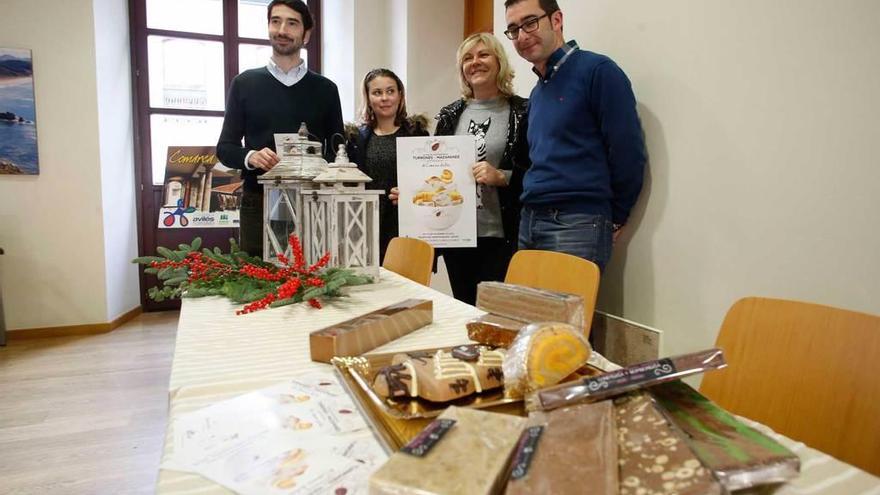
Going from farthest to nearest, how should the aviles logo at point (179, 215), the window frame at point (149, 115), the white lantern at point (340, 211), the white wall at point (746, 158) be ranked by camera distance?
the aviles logo at point (179, 215) → the window frame at point (149, 115) → the white lantern at point (340, 211) → the white wall at point (746, 158)

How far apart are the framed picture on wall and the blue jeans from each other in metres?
3.66

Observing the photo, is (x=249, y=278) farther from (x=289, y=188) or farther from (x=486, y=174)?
(x=486, y=174)

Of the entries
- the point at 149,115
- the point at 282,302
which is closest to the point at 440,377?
the point at 282,302

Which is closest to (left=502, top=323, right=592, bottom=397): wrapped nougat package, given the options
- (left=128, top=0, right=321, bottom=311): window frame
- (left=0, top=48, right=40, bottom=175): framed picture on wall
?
(left=0, top=48, right=40, bottom=175): framed picture on wall

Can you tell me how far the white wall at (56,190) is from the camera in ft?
11.5

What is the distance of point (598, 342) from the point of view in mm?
1979

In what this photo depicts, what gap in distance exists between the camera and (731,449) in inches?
17.9

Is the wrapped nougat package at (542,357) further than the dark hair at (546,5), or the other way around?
the dark hair at (546,5)

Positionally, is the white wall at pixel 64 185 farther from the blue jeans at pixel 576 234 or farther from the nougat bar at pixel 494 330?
the nougat bar at pixel 494 330

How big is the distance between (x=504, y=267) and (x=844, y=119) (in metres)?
1.20

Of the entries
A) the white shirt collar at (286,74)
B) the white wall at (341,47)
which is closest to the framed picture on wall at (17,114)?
the white wall at (341,47)

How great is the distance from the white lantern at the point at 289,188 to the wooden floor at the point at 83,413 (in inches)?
33.3

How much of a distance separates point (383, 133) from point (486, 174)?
0.73 meters

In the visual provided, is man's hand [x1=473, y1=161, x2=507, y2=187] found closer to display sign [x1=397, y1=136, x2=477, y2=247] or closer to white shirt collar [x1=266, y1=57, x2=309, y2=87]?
display sign [x1=397, y1=136, x2=477, y2=247]
